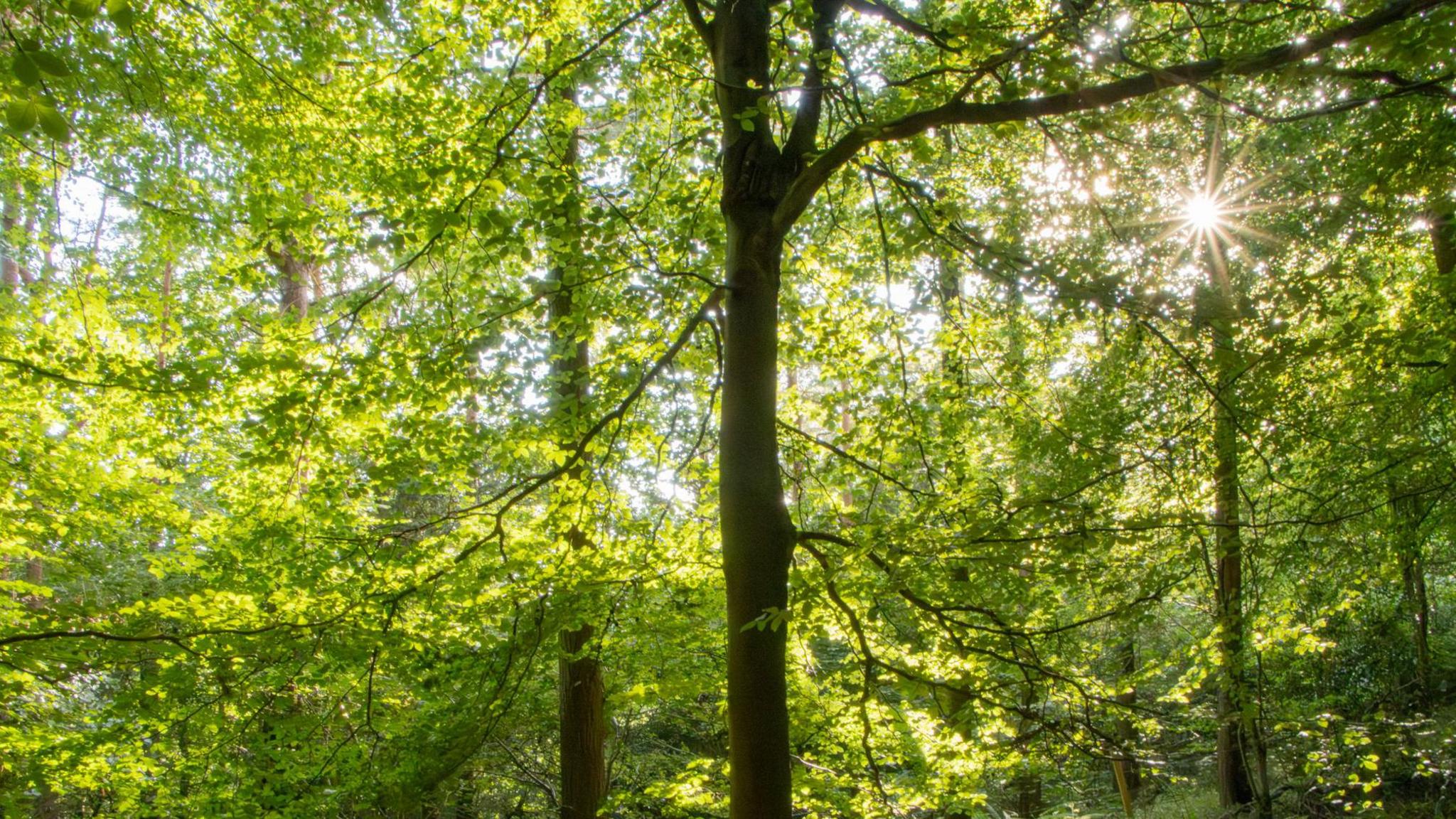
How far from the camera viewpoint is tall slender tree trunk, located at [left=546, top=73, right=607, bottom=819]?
4.23 m

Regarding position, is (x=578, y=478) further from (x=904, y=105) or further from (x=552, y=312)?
(x=904, y=105)

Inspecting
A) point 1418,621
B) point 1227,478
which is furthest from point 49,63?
point 1418,621

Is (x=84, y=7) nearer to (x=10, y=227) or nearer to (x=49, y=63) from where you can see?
(x=49, y=63)

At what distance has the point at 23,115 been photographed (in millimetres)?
1178

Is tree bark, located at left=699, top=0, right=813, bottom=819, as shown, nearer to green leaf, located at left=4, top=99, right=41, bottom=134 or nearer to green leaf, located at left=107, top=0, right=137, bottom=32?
green leaf, located at left=107, top=0, right=137, bottom=32

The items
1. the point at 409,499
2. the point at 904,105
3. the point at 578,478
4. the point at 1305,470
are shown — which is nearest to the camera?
the point at 904,105

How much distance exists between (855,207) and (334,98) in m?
4.32

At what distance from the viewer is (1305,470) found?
4.98 metres

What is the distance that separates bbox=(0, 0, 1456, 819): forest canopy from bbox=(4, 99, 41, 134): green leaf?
1.2 inches

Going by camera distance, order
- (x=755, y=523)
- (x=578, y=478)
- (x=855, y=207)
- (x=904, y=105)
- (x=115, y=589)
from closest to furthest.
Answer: (x=755, y=523) < (x=904, y=105) < (x=578, y=478) < (x=855, y=207) < (x=115, y=589)

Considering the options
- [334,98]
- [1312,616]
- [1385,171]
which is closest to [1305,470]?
[1312,616]

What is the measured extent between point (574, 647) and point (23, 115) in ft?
20.7

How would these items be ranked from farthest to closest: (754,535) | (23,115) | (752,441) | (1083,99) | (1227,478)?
(1227,478)
(752,441)
(754,535)
(1083,99)
(23,115)

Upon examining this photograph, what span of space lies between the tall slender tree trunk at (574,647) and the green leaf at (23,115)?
2.73 meters
